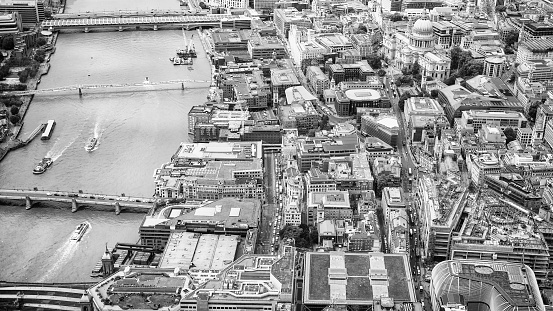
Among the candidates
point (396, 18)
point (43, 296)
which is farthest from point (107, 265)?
point (396, 18)

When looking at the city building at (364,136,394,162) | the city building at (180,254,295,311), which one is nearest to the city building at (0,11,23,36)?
the city building at (364,136,394,162)

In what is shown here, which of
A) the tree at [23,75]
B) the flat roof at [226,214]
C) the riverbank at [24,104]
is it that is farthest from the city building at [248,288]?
the tree at [23,75]

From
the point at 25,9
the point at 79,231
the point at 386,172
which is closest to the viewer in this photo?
the point at 79,231

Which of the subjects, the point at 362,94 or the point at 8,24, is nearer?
the point at 362,94

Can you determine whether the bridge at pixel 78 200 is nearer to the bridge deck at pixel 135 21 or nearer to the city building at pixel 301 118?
the city building at pixel 301 118

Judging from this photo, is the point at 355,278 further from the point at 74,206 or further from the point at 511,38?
the point at 511,38
